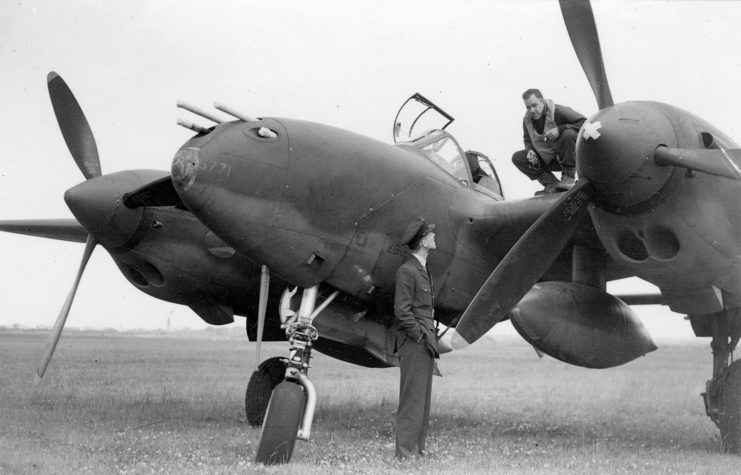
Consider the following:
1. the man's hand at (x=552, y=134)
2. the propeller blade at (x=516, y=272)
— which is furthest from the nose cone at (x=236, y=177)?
the man's hand at (x=552, y=134)

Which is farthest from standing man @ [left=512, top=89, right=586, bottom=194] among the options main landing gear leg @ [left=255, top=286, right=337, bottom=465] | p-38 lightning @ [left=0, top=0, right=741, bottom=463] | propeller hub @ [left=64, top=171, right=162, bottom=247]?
propeller hub @ [left=64, top=171, right=162, bottom=247]

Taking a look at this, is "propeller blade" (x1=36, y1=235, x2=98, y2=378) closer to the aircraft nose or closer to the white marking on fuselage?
the aircraft nose

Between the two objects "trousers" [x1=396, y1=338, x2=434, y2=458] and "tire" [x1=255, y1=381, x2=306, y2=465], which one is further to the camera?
"trousers" [x1=396, y1=338, x2=434, y2=458]

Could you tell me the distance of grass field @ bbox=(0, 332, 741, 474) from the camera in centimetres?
634

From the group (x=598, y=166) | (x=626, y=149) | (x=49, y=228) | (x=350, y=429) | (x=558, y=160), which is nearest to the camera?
(x=626, y=149)

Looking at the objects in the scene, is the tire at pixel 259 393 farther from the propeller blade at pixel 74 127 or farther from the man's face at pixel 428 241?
the propeller blade at pixel 74 127

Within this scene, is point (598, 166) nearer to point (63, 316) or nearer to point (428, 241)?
point (428, 241)

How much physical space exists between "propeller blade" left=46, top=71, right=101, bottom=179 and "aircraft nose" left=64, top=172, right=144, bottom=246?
111cm

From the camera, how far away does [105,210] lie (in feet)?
29.0

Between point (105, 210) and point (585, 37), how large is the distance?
5723 millimetres

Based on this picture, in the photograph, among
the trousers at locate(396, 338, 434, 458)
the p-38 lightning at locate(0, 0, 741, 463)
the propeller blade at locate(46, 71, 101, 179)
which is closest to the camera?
the trousers at locate(396, 338, 434, 458)

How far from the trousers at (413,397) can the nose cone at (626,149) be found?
7.20ft

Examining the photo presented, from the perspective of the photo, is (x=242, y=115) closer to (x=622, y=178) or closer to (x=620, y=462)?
(x=622, y=178)

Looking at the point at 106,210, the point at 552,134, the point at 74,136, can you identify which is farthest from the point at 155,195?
the point at 552,134
